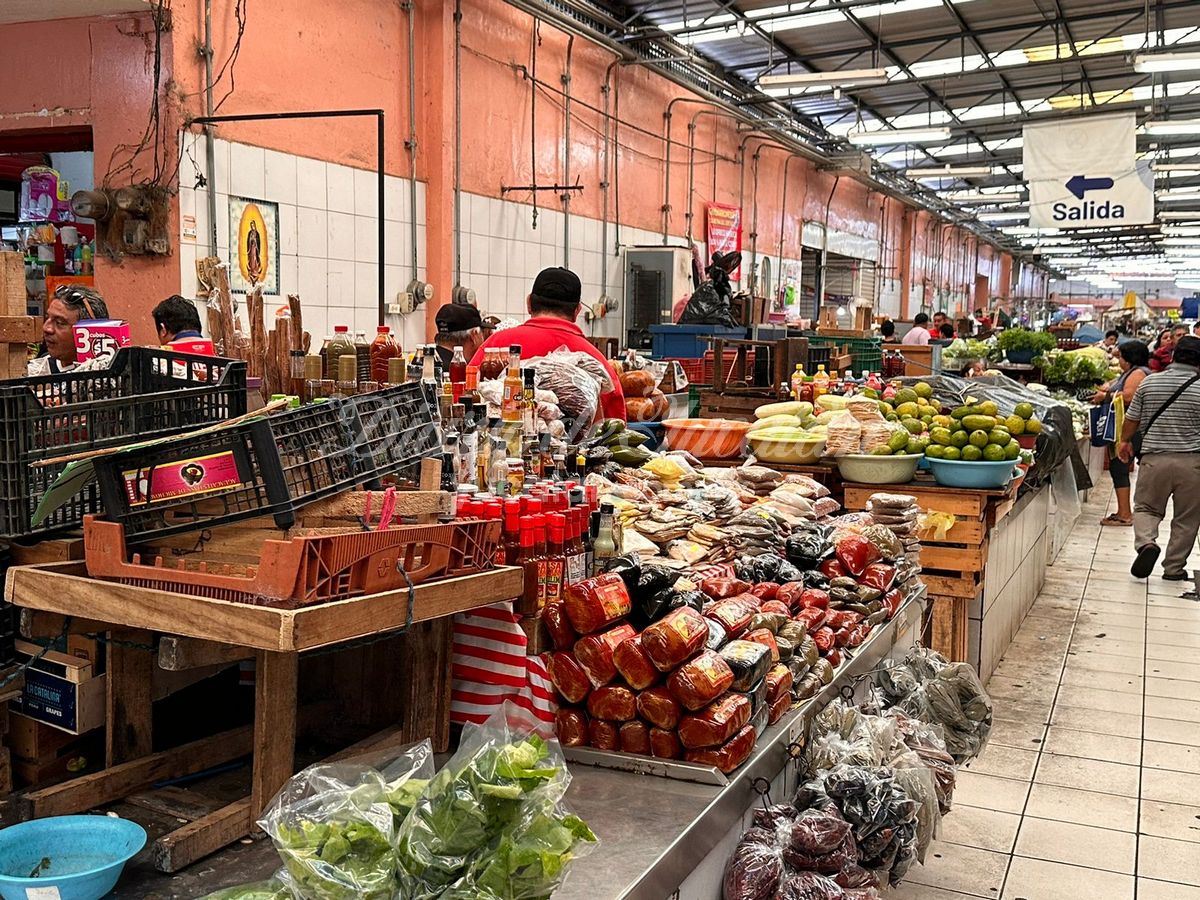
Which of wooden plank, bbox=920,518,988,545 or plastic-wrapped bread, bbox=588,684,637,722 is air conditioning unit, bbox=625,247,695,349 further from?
plastic-wrapped bread, bbox=588,684,637,722

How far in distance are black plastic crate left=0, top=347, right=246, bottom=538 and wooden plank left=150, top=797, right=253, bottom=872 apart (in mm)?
602

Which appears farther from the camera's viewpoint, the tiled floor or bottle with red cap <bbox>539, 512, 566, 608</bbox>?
the tiled floor

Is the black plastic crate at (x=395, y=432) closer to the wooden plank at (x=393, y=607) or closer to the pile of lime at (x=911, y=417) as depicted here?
the wooden plank at (x=393, y=607)

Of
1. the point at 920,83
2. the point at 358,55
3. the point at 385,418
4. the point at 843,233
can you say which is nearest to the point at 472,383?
the point at 385,418

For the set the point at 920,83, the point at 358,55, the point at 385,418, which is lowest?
the point at 385,418

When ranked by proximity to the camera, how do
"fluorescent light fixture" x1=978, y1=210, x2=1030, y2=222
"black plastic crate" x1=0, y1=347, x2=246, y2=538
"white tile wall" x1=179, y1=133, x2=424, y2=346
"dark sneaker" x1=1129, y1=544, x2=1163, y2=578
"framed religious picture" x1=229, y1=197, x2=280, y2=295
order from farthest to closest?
"fluorescent light fixture" x1=978, y1=210, x2=1030, y2=222 → "dark sneaker" x1=1129, y1=544, x2=1163, y2=578 → "framed religious picture" x1=229, y1=197, x2=280, y2=295 → "white tile wall" x1=179, y1=133, x2=424, y2=346 → "black plastic crate" x1=0, y1=347, x2=246, y2=538

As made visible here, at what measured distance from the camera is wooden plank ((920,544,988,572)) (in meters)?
5.12

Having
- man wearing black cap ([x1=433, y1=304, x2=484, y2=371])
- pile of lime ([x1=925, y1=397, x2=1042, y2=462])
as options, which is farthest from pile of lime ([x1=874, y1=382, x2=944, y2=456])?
man wearing black cap ([x1=433, y1=304, x2=484, y2=371])

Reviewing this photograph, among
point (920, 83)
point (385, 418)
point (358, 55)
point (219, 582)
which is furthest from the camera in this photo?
point (920, 83)

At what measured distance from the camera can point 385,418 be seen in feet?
7.24

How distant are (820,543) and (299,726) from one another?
2039mm

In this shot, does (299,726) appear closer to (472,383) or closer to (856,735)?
(472,383)

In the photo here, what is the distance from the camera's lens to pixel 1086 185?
13711 millimetres

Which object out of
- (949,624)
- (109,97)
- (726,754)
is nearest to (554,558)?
(726,754)
